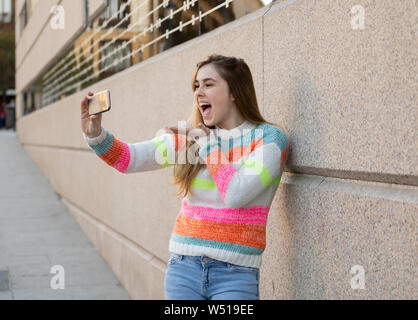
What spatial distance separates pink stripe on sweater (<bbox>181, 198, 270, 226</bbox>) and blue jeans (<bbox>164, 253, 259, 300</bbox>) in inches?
7.1

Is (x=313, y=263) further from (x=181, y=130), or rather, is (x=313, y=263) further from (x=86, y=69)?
(x=86, y=69)

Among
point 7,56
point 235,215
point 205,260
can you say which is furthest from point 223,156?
point 7,56

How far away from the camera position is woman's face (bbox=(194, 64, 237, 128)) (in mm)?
2811

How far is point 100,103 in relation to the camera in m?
2.75

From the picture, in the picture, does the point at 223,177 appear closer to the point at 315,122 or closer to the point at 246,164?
the point at 246,164

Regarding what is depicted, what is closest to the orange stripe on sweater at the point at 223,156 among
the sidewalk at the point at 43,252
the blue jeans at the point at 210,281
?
the blue jeans at the point at 210,281

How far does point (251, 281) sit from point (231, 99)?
0.79 metres

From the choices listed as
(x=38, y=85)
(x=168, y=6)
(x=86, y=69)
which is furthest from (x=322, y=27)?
(x=38, y=85)

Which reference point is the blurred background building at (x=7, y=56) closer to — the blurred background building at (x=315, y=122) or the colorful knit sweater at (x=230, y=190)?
the blurred background building at (x=315, y=122)

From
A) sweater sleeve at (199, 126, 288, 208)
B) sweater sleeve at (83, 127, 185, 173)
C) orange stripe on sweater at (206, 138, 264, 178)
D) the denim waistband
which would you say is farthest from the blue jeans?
sweater sleeve at (83, 127, 185, 173)

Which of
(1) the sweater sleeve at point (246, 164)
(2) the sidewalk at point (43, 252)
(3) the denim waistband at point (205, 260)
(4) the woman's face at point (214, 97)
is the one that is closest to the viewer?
(1) the sweater sleeve at point (246, 164)

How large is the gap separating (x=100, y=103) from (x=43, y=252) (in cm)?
520

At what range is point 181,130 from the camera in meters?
2.71

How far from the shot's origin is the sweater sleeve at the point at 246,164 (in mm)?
2582
